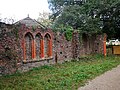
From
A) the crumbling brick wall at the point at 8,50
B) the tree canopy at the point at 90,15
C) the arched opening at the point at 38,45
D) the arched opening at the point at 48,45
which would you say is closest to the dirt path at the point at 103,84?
the crumbling brick wall at the point at 8,50

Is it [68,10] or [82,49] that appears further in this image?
[68,10]

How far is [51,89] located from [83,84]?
5.70 feet

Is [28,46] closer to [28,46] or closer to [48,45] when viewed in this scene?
[28,46]

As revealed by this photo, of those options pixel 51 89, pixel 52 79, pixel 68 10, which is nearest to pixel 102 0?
pixel 68 10

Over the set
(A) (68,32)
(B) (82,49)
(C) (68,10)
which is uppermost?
(C) (68,10)

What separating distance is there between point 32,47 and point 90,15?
11240mm

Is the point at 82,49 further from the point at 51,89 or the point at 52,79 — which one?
the point at 51,89

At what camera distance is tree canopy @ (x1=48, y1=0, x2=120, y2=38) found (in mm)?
23589

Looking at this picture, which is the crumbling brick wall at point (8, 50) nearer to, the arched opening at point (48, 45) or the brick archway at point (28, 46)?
the brick archway at point (28, 46)

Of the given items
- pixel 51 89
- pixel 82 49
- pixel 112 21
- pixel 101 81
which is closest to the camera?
pixel 51 89

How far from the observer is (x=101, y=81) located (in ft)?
36.6

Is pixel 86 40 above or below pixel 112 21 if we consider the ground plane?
below

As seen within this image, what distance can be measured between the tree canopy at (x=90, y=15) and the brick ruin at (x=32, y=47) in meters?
1.59

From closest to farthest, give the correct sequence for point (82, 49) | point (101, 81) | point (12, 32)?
point (101, 81) < point (12, 32) < point (82, 49)
